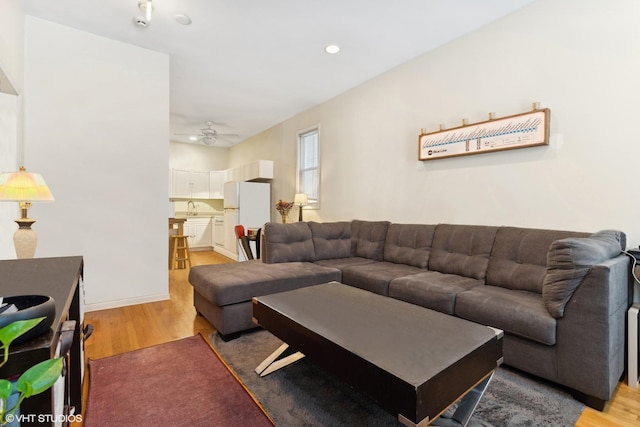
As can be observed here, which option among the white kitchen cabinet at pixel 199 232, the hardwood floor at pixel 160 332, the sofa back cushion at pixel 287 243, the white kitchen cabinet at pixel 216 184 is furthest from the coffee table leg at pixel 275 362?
the white kitchen cabinet at pixel 216 184

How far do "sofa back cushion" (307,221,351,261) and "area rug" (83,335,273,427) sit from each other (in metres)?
1.73

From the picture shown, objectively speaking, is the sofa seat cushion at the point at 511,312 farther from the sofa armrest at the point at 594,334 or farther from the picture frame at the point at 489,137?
the picture frame at the point at 489,137

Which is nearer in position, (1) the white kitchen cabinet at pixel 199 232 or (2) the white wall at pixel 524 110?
(2) the white wall at pixel 524 110

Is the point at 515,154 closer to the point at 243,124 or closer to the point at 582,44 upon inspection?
the point at 582,44

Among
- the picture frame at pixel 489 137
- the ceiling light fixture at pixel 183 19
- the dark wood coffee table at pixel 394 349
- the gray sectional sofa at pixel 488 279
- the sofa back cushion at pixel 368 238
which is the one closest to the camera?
the dark wood coffee table at pixel 394 349

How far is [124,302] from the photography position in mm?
3271

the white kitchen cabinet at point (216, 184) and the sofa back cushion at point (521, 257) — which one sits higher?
the white kitchen cabinet at point (216, 184)

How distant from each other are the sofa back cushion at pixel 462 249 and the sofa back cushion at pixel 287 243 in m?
1.38

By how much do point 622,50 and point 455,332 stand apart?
241 centimetres

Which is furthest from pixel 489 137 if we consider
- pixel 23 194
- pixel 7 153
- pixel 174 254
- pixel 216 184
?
pixel 216 184

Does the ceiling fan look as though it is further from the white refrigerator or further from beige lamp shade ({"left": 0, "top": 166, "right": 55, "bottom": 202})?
beige lamp shade ({"left": 0, "top": 166, "right": 55, "bottom": 202})

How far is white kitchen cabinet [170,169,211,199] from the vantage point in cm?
714

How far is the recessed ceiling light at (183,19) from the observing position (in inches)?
110

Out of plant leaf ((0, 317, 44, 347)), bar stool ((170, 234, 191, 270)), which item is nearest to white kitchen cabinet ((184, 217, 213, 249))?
bar stool ((170, 234, 191, 270))
